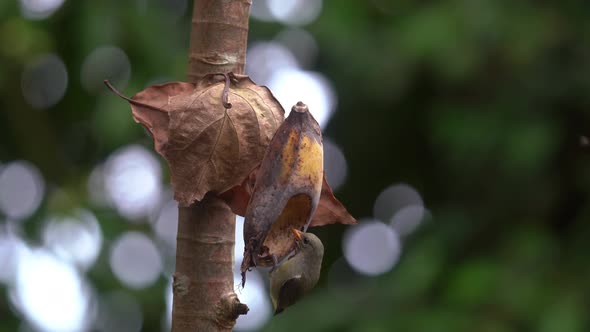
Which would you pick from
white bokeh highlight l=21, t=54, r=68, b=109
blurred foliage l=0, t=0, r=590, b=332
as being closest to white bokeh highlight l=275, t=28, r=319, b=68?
blurred foliage l=0, t=0, r=590, b=332

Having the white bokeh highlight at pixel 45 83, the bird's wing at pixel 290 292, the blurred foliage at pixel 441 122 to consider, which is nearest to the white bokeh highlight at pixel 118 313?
the blurred foliage at pixel 441 122

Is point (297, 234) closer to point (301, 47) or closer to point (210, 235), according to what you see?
point (210, 235)

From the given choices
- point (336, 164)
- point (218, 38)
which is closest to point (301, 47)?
point (336, 164)

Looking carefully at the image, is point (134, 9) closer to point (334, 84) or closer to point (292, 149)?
point (334, 84)

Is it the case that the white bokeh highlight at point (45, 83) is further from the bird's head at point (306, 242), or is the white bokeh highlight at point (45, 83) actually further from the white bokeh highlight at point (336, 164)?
the bird's head at point (306, 242)

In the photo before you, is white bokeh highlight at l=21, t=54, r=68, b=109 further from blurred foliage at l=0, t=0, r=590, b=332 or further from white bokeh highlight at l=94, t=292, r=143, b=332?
white bokeh highlight at l=94, t=292, r=143, b=332

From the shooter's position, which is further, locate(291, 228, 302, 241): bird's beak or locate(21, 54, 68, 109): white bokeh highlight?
locate(21, 54, 68, 109): white bokeh highlight
